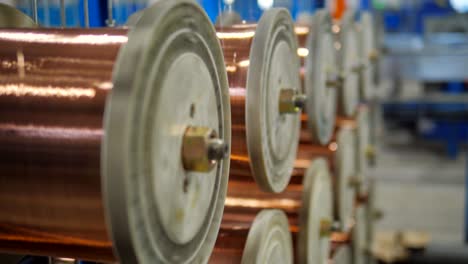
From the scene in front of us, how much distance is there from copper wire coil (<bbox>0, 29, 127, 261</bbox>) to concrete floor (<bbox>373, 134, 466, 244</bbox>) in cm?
407

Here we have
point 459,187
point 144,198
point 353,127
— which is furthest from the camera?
point 459,187

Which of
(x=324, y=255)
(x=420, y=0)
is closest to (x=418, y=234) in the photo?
(x=324, y=255)

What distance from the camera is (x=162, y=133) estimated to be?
1.87 feet

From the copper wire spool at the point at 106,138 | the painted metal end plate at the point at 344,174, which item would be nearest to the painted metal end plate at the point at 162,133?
the copper wire spool at the point at 106,138

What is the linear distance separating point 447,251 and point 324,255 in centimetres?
213

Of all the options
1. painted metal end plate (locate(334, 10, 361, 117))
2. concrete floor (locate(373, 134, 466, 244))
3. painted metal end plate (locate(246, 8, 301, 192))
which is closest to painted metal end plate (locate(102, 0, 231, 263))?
painted metal end plate (locate(246, 8, 301, 192))

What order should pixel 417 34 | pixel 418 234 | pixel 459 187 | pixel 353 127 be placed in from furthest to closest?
pixel 417 34 < pixel 459 187 < pixel 418 234 < pixel 353 127

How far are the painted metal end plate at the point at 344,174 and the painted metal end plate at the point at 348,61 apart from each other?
11 centimetres

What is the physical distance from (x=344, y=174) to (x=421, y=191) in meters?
4.10

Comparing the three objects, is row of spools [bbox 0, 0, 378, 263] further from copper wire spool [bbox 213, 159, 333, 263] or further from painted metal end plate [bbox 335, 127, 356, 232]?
painted metal end plate [bbox 335, 127, 356, 232]

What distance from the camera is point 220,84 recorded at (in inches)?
29.5

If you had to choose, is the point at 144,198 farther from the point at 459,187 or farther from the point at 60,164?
the point at 459,187

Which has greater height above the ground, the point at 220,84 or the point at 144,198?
the point at 220,84

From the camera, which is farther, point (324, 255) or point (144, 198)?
point (324, 255)
